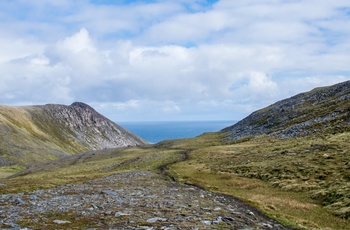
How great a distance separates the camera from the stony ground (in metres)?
20.4

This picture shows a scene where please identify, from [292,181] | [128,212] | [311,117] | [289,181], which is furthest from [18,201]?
[311,117]

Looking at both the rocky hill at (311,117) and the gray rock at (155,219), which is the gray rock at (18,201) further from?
the rocky hill at (311,117)

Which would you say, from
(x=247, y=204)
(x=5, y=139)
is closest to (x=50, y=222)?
(x=247, y=204)

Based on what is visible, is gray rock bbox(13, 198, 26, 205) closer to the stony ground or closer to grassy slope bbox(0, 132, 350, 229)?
the stony ground

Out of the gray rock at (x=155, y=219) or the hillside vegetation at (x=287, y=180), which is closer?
the gray rock at (x=155, y=219)

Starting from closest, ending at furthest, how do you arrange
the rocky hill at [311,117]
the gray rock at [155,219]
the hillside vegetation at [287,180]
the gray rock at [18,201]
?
the gray rock at [155,219], the gray rock at [18,201], the hillside vegetation at [287,180], the rocky hill at [311,117]

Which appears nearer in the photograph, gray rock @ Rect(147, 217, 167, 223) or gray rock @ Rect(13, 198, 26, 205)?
gray rock @ Rect(147, 217, 167, 223)

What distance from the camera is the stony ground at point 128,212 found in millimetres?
20375

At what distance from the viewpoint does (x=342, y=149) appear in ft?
190

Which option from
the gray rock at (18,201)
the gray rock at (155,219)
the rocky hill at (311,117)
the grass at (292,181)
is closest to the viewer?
the gray rock at (155,219)

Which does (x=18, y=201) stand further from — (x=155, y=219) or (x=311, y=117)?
(x=311, y=117)

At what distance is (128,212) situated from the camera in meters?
24.2

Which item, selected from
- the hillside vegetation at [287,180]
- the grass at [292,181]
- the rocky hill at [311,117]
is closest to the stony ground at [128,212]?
the grass at [292,181]

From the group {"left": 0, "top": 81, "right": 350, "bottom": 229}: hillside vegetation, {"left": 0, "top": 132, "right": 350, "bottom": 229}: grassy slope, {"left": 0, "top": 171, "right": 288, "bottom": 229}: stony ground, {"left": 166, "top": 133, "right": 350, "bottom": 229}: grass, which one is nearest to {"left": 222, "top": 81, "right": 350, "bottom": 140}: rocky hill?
{"left": 0, "top": 81, "right": 350, "bottom": 229}: hillside vegetation
